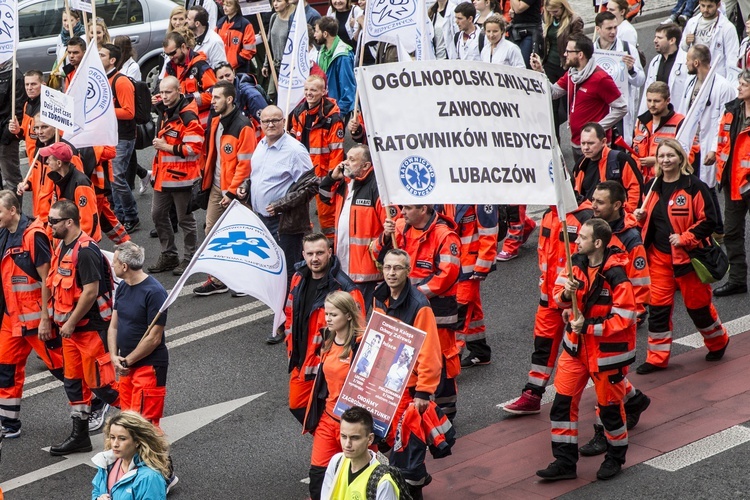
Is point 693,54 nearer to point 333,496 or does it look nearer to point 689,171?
point 689,171

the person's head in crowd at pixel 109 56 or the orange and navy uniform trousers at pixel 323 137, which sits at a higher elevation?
the person's head in crowd at pixel 109 56

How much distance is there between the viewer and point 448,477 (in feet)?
26.7

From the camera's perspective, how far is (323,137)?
12.0 m

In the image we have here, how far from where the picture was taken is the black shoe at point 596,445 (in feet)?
27.0

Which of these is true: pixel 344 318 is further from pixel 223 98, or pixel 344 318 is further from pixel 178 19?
pixel 178 19

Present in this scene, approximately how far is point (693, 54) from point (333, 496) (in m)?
7.24

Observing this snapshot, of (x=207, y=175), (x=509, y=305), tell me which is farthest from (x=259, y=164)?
(x=509, y=305)

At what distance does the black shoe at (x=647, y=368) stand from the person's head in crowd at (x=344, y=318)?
9.96ft

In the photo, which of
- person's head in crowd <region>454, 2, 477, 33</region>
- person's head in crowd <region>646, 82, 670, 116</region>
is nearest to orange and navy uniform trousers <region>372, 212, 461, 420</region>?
person's head in crowd <region>646, 82, 670, 116</region>

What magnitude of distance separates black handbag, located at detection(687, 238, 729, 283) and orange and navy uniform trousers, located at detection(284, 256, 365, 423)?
2957 mm

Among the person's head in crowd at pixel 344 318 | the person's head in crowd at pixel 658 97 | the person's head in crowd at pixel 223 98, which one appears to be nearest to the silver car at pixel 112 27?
the person's head in crowd at pixel 223 98

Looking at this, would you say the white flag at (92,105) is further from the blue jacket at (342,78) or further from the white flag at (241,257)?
the white flag at (241,257)

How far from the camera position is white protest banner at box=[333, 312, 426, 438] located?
7.15 meters

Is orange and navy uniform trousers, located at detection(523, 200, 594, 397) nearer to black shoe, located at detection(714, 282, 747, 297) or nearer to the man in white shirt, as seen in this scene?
black shoe, located at detection(714, 282, 747, 297)
